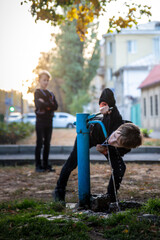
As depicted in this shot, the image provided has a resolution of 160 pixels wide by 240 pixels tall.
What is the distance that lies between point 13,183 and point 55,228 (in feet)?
9.99

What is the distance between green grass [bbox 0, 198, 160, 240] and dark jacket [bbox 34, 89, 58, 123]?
3.32m

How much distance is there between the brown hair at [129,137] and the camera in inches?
132

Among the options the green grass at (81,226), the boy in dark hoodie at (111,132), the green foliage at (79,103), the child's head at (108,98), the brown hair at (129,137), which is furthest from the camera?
the green foliage at (79,103)

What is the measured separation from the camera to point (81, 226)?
2969 mm

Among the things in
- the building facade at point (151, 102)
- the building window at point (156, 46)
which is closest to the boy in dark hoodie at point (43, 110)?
the building facade at point (151, 102)

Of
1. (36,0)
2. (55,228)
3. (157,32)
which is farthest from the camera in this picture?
(157,32)

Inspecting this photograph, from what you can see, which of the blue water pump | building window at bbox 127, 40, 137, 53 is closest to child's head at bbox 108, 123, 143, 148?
the blue water pump

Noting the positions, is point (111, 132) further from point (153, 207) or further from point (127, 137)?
point (153, 207)

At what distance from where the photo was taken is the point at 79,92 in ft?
132

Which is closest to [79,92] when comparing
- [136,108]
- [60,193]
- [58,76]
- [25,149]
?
[58,76]

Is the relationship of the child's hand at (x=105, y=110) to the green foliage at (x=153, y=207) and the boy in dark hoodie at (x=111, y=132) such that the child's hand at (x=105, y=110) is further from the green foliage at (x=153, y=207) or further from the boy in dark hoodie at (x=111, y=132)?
the green foliage at (x=153, y=207)

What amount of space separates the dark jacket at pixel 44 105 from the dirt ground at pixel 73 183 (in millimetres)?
1106

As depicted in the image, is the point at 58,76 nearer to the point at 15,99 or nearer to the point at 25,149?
the point at 15,99

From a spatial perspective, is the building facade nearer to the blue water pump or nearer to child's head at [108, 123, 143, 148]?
the blue water pump
